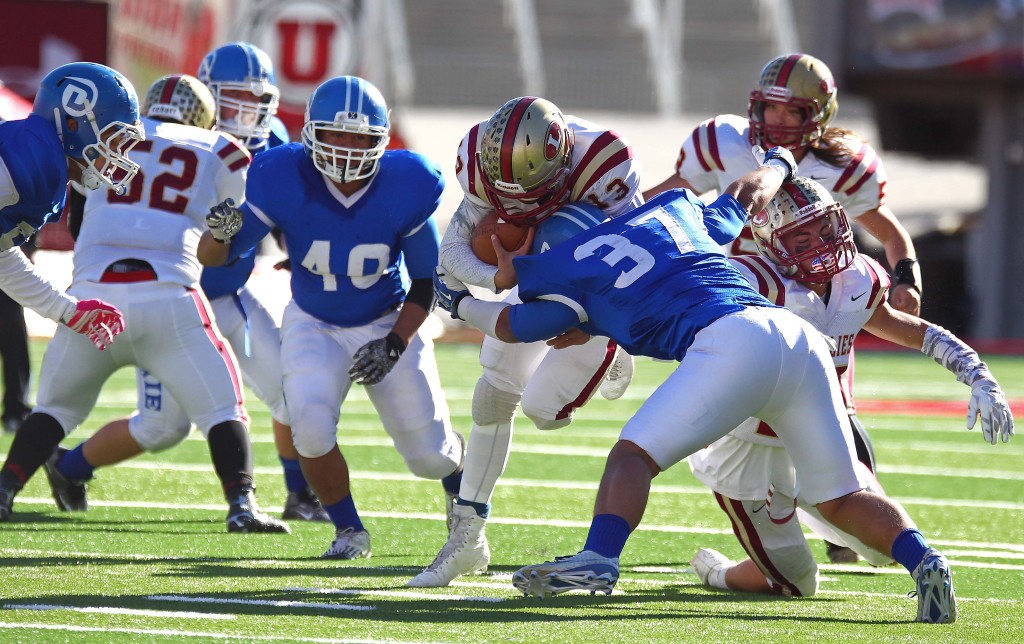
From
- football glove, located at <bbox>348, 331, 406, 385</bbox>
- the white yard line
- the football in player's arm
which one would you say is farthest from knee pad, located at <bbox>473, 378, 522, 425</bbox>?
the white yard line

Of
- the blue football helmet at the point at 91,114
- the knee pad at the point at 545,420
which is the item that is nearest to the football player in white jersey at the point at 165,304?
the blue football helmet at the point at 91,114

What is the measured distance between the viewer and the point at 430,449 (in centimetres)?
491

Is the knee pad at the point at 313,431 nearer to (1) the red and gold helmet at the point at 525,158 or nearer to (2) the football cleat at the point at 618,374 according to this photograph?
(2) the football cleat at the point at 618,374

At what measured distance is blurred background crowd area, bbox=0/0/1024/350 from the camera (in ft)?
58.2

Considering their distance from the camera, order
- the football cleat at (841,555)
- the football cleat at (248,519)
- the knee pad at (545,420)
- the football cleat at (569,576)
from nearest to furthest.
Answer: the football cleat at (569,576) < the knee pad at (545,420) < the football cleat at (841,555) < the football cleat at (248,519)

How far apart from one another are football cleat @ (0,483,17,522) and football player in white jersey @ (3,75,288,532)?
0.10 m

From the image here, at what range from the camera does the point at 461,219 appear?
4223 mm

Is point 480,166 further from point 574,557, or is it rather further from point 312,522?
point 312,522

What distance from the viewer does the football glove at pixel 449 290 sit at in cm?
409

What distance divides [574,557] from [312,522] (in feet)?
7.12

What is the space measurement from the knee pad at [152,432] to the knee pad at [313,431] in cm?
101

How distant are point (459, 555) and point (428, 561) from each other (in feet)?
1.59

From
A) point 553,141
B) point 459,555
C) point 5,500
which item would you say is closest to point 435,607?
point 459,555

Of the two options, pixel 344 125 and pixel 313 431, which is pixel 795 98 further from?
pixel 313 431
